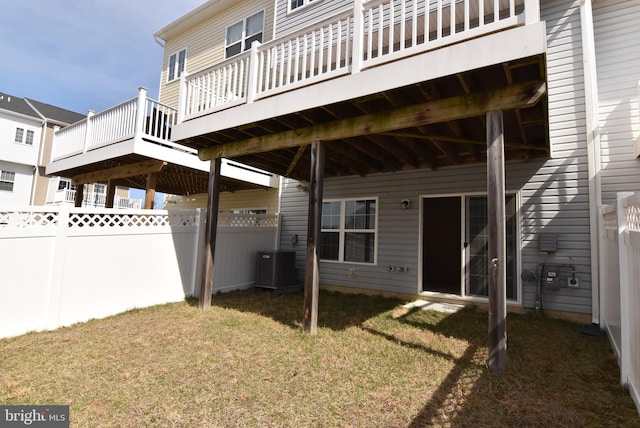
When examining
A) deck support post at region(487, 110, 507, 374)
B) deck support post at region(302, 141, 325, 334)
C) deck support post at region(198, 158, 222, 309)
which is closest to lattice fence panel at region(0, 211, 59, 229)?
deck support post at region(198, 158, 222, 309)

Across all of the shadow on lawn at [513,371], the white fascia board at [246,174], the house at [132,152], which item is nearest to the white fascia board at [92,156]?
the house at [132,152]

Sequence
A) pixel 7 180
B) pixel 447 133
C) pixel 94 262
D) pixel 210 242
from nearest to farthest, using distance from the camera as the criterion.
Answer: pixel 94 262
pixel 447 133
pixel 210 242
pixel 7 180

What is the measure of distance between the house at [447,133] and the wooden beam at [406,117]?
17mm

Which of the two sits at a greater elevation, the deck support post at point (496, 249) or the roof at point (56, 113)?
the roof at point (56, 113)

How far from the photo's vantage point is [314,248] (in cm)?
426

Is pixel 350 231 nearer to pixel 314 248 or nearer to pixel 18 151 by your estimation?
pixel 314 248

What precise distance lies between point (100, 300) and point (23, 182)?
1797 cm

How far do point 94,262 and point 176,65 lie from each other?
9.47 m

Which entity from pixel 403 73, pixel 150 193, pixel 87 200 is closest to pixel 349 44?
pixel 403 73

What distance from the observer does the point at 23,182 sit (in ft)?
55.1

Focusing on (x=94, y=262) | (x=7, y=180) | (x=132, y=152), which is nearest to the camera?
(x=94, y=262)

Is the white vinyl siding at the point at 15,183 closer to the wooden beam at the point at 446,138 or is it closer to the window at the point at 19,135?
the window at the point at 19,135

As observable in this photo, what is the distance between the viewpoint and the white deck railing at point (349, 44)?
2996 mm

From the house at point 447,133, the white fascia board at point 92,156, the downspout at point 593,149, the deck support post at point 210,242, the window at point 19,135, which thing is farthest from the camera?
the window at point 19,135
